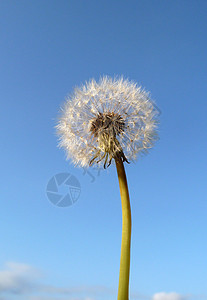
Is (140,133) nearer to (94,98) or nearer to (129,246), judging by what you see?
(94,98)

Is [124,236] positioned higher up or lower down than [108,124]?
lower down

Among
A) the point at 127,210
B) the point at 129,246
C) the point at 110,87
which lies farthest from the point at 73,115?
the point at 129,246

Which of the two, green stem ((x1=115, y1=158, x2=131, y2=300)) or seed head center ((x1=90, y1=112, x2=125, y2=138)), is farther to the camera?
seed head center ((x1=90, y1=112, x2=125, y2=138))

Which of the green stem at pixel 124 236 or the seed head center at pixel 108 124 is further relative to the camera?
the seed head center at pixel 108 124

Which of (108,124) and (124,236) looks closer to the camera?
(124,236)

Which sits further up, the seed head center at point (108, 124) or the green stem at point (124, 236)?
the seed head center at point (108, 124)

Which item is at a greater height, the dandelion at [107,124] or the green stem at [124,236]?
the dandelion at [107,124]

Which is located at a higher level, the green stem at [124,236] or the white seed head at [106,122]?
the white seed head at [106,122]

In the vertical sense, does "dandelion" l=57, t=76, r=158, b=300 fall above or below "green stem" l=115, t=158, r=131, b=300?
above

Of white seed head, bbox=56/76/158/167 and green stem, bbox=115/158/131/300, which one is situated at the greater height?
white seed head, bbox=56/76/158/167
